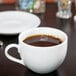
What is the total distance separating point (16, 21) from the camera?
2.75 ft

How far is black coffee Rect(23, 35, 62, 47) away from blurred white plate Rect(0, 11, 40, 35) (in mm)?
150

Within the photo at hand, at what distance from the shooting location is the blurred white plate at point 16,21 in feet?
2.48

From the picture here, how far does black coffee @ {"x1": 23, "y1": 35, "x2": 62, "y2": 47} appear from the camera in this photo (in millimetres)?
556

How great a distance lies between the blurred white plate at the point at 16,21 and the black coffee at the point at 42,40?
0.49 ft

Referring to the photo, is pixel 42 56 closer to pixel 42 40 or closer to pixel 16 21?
pixel 42 40

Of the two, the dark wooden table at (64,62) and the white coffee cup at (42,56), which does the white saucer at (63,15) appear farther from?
the white coffee cup at (42,56)

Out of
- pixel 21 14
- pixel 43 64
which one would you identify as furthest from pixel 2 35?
pixel 43 64

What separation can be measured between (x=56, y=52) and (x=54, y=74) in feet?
0.24

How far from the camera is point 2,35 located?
743mm

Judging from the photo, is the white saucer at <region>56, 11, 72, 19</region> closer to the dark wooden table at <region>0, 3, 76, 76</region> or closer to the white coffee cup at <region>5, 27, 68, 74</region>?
the dark wooden table at <region>0, 3, 76, 76</region>

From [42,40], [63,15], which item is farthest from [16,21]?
[42,40]

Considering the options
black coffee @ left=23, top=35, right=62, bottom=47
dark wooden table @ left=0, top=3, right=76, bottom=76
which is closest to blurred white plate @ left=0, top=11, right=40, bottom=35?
dark wooden table @ left=0, top=3, right=76, bottom=76

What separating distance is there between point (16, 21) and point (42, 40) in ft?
0.92

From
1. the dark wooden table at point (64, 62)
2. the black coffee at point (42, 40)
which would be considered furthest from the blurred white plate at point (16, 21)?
the black coffee at point (42, 40)
